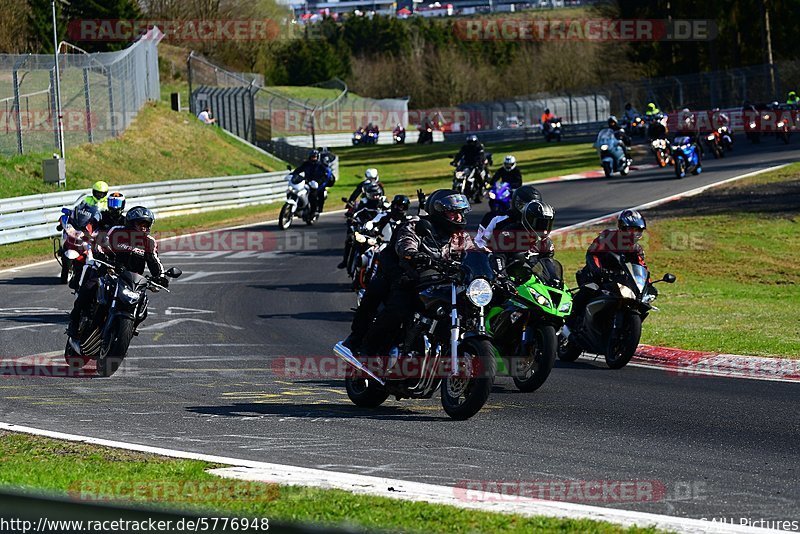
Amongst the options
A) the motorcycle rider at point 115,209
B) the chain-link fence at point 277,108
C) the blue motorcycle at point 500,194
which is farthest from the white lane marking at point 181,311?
the chain-link fence at point 277,108

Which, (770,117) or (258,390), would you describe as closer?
(258,390)

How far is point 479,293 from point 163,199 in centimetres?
2420

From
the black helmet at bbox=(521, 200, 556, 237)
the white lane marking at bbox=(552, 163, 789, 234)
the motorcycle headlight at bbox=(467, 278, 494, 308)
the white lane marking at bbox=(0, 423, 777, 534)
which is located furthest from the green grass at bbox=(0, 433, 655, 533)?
the white lane marking at bbox=(552, 163, 789, 234)

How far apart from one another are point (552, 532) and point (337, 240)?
68.2ft

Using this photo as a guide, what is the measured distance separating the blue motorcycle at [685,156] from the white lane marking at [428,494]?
29818 millimetres

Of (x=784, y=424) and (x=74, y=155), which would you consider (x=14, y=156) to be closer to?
(x=74, y=155)

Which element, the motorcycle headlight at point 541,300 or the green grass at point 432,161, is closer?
the motorcycle headlight at point 541,300

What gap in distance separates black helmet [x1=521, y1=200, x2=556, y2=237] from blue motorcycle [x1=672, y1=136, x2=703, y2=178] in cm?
2530

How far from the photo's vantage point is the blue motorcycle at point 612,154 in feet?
124

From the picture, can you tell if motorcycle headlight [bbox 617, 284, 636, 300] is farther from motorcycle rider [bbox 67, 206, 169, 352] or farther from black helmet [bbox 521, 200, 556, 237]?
motorcycle rider [bbox 67, 206, 169, 352]

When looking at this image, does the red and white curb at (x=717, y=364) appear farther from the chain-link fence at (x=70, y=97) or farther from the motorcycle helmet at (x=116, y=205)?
the chain-link fence at (x=70, y=97)

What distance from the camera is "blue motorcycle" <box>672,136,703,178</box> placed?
3591cm

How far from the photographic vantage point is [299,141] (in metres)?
70.7

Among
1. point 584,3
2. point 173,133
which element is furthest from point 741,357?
point 584,3
